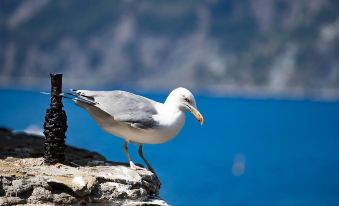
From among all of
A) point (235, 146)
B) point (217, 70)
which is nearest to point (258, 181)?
point (235, 146)

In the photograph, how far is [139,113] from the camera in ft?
15.8

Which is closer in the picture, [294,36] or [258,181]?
[258,181]

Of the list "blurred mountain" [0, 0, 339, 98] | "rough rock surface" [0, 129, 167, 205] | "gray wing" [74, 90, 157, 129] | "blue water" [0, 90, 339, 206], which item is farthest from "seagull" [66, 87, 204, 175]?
"blurred mountain" [0, 0, 339, 98]

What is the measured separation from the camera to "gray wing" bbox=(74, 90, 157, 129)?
15.7 feet

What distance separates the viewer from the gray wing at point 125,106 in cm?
480

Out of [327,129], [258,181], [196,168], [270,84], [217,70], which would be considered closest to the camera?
[258,181]

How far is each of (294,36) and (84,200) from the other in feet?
322

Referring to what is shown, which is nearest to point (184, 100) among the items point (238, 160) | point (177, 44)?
point (238, 160)

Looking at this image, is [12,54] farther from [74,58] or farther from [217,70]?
[217,70]

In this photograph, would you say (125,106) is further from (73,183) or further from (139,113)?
(73,183)

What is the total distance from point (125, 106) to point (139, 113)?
0.13m

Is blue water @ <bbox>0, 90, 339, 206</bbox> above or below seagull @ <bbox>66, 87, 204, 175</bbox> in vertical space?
above

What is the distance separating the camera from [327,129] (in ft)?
98.7

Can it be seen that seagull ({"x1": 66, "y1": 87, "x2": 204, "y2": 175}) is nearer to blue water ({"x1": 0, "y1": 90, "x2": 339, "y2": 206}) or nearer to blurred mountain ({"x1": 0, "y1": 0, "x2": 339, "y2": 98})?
blue water ({"x1": 0, "y1": 90, "x2": 339, "y2": 206})
